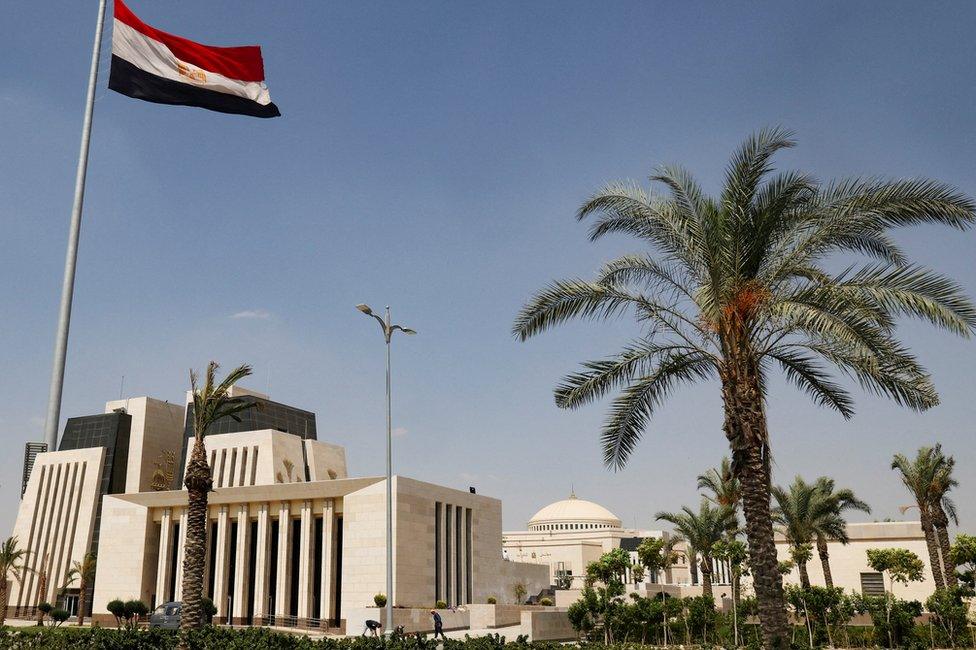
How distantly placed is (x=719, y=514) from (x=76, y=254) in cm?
4172

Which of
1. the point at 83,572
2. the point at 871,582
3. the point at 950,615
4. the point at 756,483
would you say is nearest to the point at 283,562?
the point at 83,572

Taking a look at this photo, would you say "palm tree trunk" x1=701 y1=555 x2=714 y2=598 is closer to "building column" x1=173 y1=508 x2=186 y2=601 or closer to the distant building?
the distant building

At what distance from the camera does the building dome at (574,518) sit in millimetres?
131875

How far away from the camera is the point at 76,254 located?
12.6 metres

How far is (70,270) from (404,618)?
104ft

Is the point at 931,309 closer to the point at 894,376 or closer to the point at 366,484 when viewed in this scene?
the point at 894,376

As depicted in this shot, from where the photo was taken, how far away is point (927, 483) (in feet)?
142

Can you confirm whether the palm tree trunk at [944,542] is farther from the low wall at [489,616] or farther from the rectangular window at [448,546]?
the rectangular window at [448,546]

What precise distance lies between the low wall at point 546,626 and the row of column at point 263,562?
16.5 metres

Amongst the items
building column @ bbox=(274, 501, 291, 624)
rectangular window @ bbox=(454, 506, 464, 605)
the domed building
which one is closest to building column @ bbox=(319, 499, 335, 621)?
building column @ bbox=(274, 501, 291, 624)

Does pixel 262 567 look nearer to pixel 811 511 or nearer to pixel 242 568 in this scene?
pixel 242 568

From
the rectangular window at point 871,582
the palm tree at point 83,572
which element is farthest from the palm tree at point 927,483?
the palm tree at point 83,572

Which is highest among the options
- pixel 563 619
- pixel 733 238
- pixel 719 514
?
pixel 733 238

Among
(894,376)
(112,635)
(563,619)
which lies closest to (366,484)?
(563,619)
